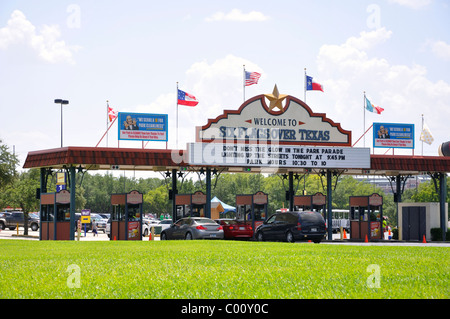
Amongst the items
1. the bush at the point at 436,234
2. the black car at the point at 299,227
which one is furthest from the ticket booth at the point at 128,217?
the bush at the point at 436,234

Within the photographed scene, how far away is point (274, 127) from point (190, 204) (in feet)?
21.8

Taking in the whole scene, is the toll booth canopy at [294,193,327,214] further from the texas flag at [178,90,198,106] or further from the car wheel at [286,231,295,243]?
the car wheel at [286,231,295,243]

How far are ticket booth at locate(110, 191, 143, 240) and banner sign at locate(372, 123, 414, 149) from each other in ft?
56.6

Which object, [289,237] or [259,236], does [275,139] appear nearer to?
[259,236]

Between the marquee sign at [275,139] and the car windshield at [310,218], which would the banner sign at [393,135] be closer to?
the marquee sign at [275,139]

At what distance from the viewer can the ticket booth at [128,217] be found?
36500mm

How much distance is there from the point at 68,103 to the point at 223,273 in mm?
41141

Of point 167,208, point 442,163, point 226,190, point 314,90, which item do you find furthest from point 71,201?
point 167,208

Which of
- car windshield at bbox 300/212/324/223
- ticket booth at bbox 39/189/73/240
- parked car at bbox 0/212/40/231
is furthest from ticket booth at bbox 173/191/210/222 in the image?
parked car at bbox 0/212/40/231

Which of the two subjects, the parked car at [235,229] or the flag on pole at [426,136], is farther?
the flag on pole at [426,136]

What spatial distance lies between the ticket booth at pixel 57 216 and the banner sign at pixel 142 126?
23.4 ft

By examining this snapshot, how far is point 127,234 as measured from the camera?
36594 millimetres

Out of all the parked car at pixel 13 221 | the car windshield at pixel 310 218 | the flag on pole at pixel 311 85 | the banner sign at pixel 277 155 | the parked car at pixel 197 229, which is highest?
the flag on pole at pixel 311 85

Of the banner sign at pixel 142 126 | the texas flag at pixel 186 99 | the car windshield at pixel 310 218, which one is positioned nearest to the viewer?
the car windshield at pixel 310 218
